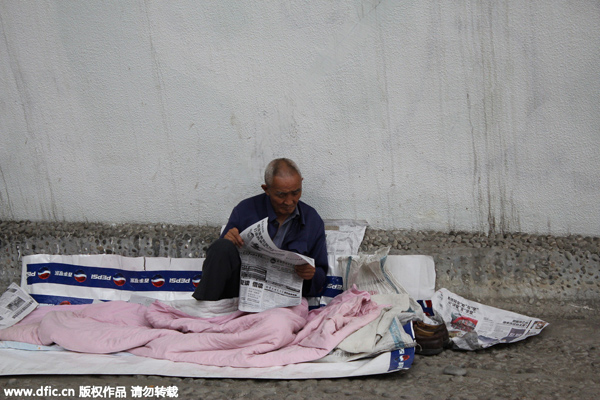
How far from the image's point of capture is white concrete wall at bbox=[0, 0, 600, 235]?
3289 millimetres

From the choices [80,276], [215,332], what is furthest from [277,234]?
[80,276]

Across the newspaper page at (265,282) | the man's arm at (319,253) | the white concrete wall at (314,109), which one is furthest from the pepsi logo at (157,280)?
the man's arm at (319,253)

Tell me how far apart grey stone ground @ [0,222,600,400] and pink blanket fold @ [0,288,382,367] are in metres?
0.18

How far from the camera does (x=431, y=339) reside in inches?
114

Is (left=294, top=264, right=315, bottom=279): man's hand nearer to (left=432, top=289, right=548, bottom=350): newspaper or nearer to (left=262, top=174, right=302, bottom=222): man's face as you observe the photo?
(left=262, top=174, right=302, bottom=222): man's face

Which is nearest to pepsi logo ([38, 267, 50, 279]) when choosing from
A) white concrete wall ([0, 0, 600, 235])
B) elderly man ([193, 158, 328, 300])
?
white concrete wall ([0, 0, 600, 235])

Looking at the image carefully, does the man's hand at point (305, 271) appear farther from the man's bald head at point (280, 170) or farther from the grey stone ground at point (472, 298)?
the grey stone ground at point (472, 298)

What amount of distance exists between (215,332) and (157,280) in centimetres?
84

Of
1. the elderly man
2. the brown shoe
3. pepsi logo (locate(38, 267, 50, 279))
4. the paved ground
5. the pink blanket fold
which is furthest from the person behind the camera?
pepsi logo (locate(38, 267, 50, 279))

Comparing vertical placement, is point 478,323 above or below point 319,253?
below

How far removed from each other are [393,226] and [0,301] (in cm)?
251

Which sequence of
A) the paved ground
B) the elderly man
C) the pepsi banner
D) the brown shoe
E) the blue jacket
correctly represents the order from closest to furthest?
the paved ground
the brown shoe
the elderly man
the blue jacket
the pepsi banner

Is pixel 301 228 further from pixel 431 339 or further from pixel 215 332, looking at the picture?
pixel 431 339

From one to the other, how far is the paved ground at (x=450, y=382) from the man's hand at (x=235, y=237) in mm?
719
